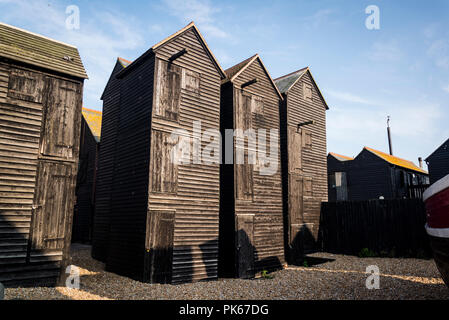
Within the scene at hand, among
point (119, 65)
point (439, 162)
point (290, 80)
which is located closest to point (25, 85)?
point (119, 65)

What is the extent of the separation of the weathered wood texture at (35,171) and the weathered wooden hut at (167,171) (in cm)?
241

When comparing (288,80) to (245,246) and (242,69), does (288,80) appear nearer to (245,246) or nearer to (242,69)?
(242,69)

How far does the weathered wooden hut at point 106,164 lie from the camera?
1548 centimetres

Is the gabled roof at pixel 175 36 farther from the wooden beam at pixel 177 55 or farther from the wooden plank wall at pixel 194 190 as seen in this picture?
the wooden beam at pixel 177 55

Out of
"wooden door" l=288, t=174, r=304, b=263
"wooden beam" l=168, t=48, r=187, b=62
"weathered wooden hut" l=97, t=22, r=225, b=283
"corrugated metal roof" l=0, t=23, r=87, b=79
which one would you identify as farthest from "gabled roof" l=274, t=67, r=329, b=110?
"corrugated metal roof" l=0, t=23, r=87, b=79

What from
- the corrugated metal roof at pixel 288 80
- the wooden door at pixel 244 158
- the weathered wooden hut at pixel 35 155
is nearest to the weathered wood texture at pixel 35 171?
the weathered wooden hut at pixel 35 155

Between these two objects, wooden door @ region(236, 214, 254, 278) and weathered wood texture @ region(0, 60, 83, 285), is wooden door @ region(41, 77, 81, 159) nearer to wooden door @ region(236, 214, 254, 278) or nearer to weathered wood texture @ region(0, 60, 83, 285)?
weathered wood texture @ region(0, 60, 83, 285)

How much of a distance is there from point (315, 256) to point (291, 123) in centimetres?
772

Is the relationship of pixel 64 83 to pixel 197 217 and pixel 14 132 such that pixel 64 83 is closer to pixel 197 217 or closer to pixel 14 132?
pixel 14 132

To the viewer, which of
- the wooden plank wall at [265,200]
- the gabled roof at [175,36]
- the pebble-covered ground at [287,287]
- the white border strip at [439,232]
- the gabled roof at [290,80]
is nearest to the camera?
the white border strip at [439,232]

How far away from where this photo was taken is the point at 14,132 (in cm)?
977

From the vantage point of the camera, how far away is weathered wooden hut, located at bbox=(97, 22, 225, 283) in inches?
452

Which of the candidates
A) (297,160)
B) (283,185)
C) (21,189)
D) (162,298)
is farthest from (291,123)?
(21,189)

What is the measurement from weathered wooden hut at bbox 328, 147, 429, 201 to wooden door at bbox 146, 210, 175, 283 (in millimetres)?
24273
